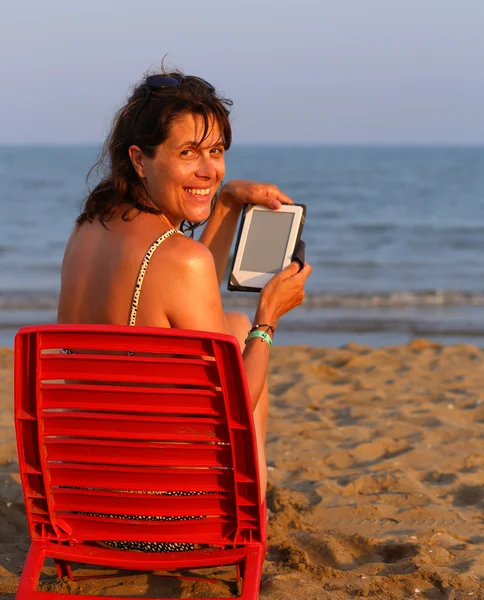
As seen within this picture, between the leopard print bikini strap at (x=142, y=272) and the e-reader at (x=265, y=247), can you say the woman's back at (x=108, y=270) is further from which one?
the e-reader at (x=265, y=247)

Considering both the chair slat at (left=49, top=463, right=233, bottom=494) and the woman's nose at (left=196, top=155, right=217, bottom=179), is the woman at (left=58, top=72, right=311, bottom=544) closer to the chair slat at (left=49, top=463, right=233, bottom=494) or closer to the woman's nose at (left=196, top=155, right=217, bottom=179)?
the woman's nose at (left=196, top=155, right=217, bottom=179)

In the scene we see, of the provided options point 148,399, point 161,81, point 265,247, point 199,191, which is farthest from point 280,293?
point 161,81

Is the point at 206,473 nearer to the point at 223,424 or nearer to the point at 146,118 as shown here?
the point at 223,424

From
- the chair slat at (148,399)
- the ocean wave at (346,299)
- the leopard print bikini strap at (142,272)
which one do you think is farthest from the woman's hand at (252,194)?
the ocean wave at (346,299)

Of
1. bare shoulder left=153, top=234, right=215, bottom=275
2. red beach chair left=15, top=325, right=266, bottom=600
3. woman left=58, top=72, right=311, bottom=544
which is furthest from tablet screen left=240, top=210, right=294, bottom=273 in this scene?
red beach chair left=15, top=325, right=266, bottom=600

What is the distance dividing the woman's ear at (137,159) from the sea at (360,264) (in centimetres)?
31

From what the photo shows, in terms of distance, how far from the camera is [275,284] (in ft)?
8.85

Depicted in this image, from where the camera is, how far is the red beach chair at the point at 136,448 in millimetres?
2170

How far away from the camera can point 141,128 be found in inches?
102

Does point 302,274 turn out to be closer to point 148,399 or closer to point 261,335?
point 261,335

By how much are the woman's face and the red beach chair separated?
1.95ft

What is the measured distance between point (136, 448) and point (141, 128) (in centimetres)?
99

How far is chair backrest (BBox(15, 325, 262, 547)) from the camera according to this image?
2.16 meters

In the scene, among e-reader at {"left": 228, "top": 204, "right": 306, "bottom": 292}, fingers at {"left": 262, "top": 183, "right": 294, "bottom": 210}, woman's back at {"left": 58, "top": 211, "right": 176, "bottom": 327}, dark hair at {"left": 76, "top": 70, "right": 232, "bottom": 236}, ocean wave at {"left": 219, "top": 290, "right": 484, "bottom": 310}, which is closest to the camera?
woman's back at {"left": 58, "top": 211, "right": 176, "bottom": 327}
